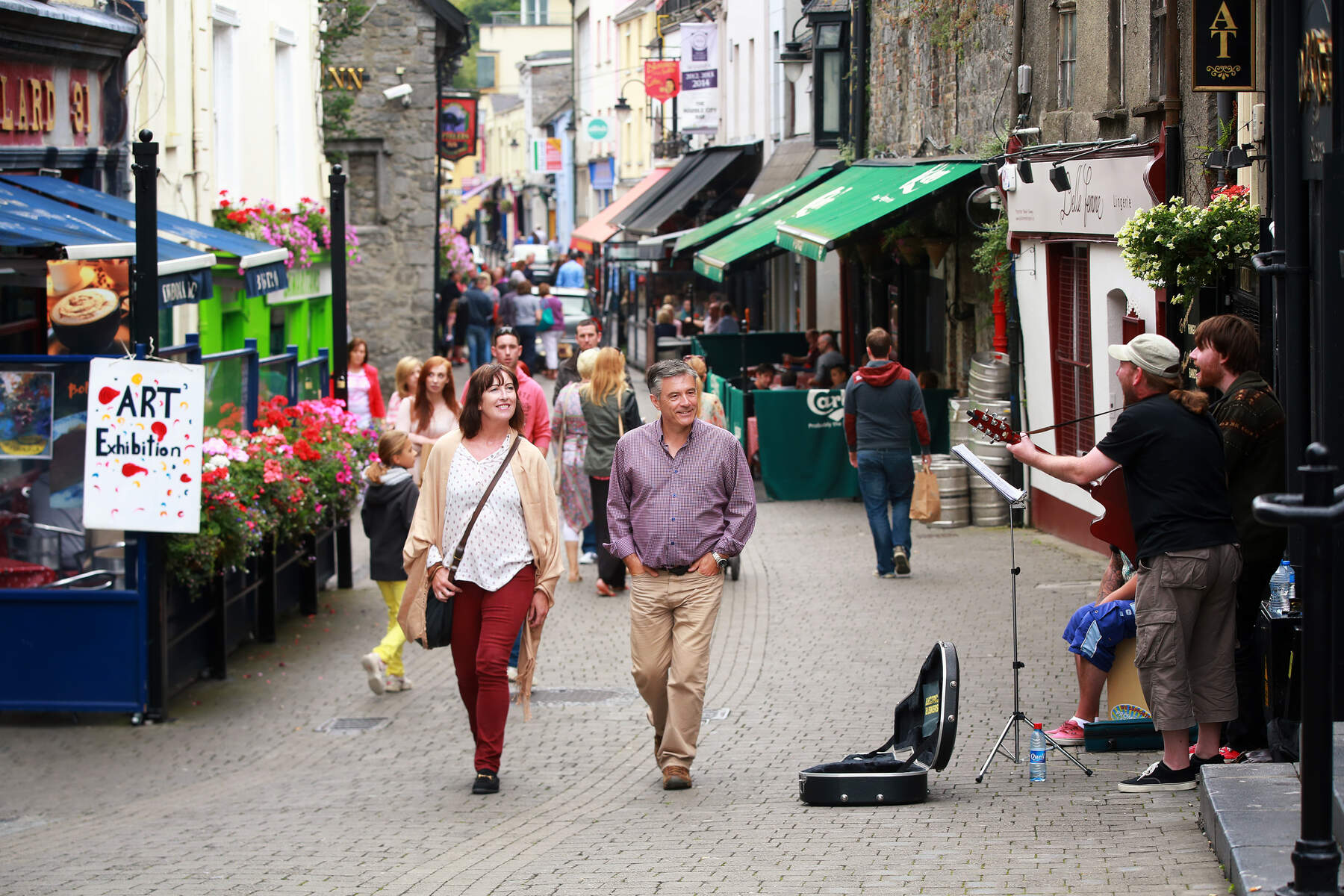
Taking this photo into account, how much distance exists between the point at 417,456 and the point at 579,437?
4.11ft

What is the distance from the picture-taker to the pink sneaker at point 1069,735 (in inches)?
278

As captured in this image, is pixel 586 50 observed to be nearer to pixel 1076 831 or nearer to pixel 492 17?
pixel 492 17

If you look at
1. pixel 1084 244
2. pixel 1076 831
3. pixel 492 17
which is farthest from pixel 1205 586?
pixel 492 17

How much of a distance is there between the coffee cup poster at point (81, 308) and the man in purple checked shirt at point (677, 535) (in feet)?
22.6

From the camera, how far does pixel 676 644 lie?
6.84 m

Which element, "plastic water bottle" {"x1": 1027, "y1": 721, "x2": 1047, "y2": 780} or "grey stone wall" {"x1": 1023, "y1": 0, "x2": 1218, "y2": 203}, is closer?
"plastic water bottle" {"x1": 1027, "y1": 721, "x2": 1047, "y2": 780}

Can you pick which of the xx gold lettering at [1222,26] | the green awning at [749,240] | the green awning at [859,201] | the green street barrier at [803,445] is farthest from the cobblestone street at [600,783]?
the green awning at [749,240]

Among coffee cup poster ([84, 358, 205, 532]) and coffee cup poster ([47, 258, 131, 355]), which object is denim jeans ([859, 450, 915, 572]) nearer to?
coffee cup poster ([84, 358, 205, 532])

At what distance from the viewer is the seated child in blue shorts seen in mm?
6863

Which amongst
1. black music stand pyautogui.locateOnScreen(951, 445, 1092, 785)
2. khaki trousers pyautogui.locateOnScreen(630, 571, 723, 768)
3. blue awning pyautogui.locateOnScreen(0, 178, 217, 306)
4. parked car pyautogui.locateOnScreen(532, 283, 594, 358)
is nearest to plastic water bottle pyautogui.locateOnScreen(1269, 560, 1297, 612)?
black music stand pyautogui.locateOnScreen(951, 445, 1092, 785)

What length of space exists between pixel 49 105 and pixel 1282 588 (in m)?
9.94

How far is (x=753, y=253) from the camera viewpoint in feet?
64.9

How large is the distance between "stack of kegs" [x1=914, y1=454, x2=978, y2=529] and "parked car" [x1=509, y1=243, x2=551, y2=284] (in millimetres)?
26121

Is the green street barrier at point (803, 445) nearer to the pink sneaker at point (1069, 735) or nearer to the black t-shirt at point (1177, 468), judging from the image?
the pink sneaker at point (1069, 735)
